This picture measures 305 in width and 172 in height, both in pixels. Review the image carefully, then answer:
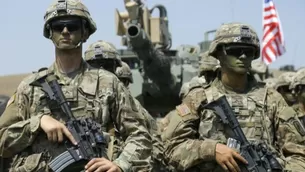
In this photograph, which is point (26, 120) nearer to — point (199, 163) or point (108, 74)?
point (108, 74)

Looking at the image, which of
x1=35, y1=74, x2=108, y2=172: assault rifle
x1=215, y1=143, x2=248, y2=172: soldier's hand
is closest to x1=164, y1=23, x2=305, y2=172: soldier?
x1=215, y1=143, x2=248, y2=172: soldier's hand

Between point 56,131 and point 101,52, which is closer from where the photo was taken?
point 56,131

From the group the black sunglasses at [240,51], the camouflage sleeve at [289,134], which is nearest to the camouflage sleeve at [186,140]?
the black sunglasses at [240,51]

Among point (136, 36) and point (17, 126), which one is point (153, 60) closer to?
point (136, 36)

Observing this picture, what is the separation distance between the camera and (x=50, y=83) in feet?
17.1

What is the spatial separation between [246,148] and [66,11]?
1625mm

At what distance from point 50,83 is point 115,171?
76 centimetres

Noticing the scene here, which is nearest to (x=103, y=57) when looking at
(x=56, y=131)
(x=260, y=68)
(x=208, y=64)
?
(x=208, y=64)

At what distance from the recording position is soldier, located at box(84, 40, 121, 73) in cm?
845

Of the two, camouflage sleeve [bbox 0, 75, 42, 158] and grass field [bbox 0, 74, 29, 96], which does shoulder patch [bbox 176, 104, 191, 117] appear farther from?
grass field [bbox 0, 74, 29, 96]

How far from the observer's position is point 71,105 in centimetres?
533

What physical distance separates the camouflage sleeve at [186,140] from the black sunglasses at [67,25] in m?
1.21

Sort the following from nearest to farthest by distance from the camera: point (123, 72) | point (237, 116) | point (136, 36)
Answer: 1. point (237, 116)
2. point (123, 72)
3. point (136, 36)

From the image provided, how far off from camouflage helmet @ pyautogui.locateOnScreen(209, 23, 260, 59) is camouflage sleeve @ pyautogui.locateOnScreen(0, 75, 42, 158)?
1.70 m
